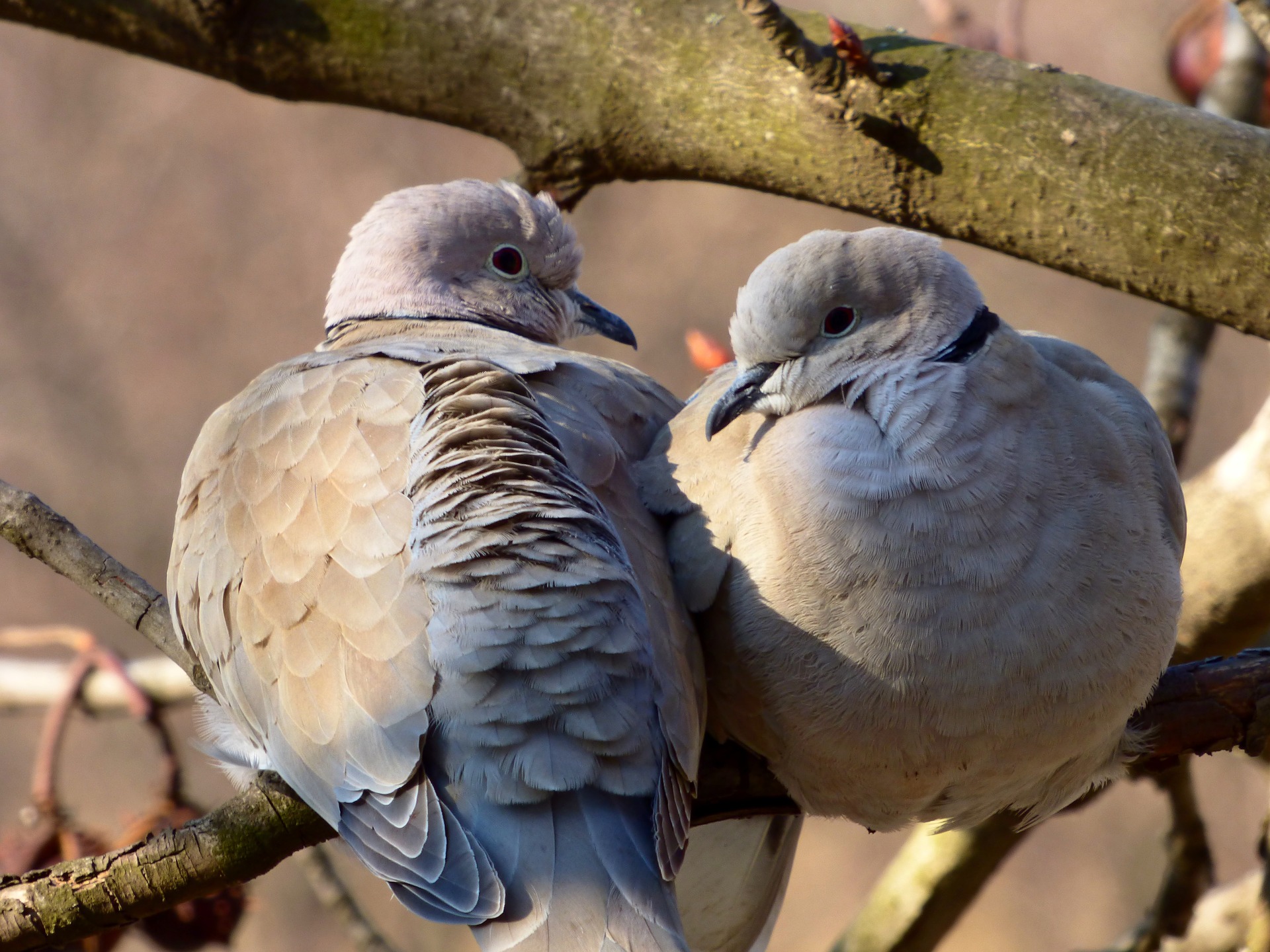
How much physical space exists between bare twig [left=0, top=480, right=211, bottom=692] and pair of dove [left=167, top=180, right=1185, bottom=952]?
10 centimetres

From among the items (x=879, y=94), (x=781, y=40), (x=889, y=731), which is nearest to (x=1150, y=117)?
(x=879, y=94)

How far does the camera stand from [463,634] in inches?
64.8

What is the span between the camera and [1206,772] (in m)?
7.96

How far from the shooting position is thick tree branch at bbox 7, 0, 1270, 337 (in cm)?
216

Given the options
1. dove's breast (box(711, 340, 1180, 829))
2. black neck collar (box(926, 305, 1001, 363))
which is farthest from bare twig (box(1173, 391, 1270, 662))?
black neck collar (box(926, 305, 1001, 363))

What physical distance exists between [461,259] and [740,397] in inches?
40.4

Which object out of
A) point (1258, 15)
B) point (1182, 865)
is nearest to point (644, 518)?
point (1258, 15)

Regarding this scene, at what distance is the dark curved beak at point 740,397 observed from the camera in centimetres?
198

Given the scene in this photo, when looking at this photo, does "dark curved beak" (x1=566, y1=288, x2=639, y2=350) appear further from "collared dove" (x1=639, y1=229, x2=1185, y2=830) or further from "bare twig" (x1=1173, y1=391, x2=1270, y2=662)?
"bare twig" (x1=1173, y1=391, x2=1270, y2=662)

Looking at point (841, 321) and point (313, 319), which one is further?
point (313, 319)

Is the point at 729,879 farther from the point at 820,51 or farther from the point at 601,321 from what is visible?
the point at 820,51

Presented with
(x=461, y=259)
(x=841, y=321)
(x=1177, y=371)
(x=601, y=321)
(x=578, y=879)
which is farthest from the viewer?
(x=1177, y=371)

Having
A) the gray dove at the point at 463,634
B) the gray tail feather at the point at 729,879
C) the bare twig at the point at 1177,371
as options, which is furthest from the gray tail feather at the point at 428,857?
the bare twig at the point at 1177,371

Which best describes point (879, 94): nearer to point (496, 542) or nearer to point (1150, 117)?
point (1150, 117)
